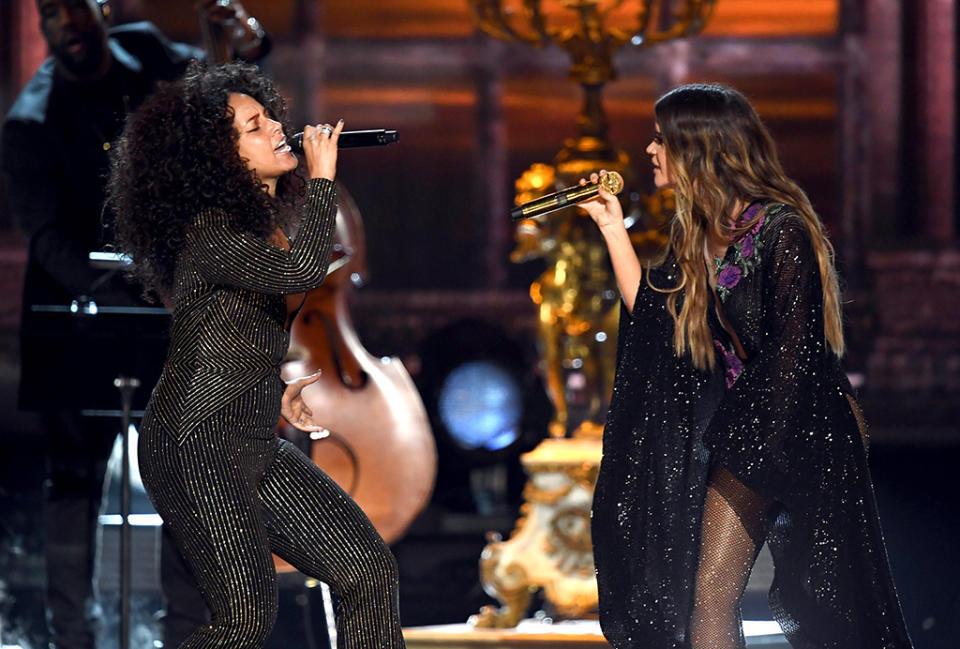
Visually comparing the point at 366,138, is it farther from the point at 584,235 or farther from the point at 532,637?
the point at 532,637

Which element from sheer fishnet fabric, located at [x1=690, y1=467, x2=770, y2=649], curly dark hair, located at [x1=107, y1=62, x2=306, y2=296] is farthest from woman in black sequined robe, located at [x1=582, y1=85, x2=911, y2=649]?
curly dark hair, located at [x1=107, y1=62, x2=306, y2=296]

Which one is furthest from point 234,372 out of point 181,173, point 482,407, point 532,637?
point 482,407

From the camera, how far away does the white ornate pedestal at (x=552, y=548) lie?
4168mm

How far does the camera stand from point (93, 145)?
3.86 metres

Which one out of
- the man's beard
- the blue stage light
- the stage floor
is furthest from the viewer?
the blue stage light

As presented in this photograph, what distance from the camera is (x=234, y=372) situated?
8.69ft

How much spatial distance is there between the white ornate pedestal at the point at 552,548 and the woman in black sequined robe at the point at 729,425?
1.19 metres

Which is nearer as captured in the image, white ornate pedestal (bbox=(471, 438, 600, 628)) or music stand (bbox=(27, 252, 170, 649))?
music stand (bbox=(27, 252, 170, 649))

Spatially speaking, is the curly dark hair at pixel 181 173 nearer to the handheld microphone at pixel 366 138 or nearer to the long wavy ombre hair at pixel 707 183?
the handheld microphone at pixel 366 138

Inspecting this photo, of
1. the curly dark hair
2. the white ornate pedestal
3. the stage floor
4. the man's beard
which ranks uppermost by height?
the man's beard

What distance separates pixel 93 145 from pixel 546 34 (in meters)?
1.29

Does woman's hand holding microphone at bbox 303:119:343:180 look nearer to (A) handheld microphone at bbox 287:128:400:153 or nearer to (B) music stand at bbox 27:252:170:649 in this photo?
(A) handheld microphone at bbox 287:128:400:153

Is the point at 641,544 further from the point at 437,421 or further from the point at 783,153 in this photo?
the point at 783,153

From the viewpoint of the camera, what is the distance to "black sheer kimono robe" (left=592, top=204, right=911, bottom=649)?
113 inches
